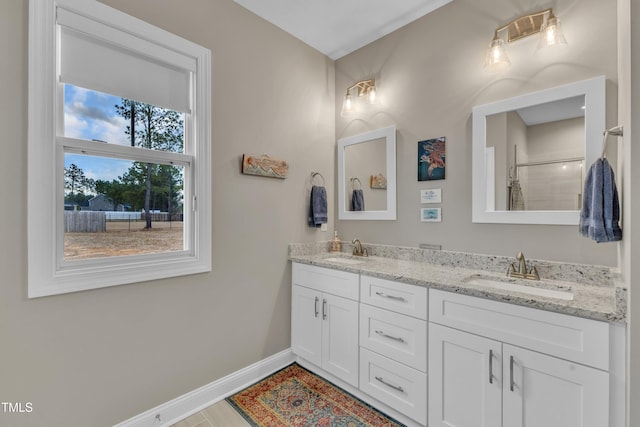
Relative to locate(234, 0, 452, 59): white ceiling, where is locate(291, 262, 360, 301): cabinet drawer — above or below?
below

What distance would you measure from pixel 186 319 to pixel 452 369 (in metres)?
1.62

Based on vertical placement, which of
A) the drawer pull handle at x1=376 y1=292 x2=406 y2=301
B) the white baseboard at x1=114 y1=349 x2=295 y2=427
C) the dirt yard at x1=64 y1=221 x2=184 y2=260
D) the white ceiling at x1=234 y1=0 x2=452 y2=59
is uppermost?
the white ceiling at x1=234 y1=0 x2=452 y2=59

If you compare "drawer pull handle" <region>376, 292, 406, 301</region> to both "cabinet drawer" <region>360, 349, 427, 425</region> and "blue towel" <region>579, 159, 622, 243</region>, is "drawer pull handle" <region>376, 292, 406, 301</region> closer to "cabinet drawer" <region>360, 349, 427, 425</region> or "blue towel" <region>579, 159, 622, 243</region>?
"cabinet drawer" <region>360, 349, 427, 425</region>

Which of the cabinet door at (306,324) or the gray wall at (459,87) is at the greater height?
the gray wall at (459,87)

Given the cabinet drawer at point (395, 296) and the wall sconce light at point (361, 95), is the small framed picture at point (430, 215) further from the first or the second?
the wall sconce light at point (361, 95)

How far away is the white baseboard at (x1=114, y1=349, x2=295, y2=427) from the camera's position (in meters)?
1.69

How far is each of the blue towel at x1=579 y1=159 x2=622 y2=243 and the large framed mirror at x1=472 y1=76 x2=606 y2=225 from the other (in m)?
0.35

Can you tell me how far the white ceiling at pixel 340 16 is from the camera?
2.11 meters

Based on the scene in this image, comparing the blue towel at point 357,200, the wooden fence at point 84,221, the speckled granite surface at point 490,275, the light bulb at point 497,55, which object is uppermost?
the light bulb at point 497,55

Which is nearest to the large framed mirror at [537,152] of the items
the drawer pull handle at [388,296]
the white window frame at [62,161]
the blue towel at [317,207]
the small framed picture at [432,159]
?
the small framed picture at [432,159]

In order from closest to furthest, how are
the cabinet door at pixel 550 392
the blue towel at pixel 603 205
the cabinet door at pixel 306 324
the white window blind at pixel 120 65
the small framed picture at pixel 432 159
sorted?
the cabinet door at pixel 550 392, the blue towel at pixel 603 205, the white window blind at pixel 120 65, the small framed picture at pixel 432 159, the cabinet door at pixel 306 324

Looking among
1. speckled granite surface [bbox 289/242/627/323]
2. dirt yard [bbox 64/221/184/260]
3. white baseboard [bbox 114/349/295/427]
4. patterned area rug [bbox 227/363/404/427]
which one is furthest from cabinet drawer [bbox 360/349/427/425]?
dirt yard [bbox 64/221/184/260]

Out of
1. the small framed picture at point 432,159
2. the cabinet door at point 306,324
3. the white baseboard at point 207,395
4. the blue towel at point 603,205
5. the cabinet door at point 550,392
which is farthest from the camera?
the cabinet door at point 306,324

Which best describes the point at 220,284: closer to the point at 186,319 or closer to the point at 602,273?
the point at 186,319
